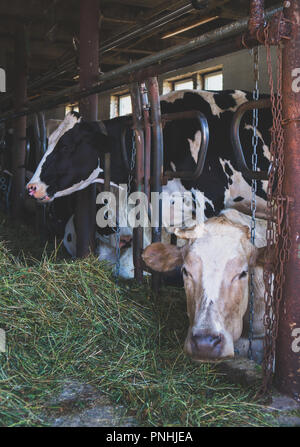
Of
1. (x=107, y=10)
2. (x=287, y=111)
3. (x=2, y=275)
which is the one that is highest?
(x=107, y=10)

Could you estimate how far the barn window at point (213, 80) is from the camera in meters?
9.80

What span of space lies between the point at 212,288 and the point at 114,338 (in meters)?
0.65

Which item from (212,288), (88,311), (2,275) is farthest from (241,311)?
(2,275)

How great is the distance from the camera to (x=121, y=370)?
7.94 ft

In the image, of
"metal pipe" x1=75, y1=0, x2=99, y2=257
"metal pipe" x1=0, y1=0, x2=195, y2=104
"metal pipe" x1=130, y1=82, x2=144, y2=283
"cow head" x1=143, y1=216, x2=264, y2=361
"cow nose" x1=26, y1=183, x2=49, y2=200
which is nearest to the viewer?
"cow head" x1=143, y1=216, x2=264, y2=361

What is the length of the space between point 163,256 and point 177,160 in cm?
217

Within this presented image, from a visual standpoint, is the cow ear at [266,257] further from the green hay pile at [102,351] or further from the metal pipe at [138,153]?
the metal pipe at [138,153]

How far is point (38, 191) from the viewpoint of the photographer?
16.2ft

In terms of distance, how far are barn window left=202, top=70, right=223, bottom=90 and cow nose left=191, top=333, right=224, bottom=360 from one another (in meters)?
8.10

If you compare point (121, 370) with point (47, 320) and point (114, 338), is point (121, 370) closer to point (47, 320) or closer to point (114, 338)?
point (114, 338)

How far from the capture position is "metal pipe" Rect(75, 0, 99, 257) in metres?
5.09

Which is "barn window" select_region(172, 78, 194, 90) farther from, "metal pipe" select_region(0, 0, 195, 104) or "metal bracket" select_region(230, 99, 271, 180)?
"metal bracket" select_region(230, 99, 271, 180)

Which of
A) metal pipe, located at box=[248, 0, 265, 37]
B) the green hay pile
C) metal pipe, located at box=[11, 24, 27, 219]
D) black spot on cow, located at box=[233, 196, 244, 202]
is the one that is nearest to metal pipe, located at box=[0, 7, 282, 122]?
metal pipe, located at box=[248, 0, 265, 37]

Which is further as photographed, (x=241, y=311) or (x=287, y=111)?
(x=241, y=311)
